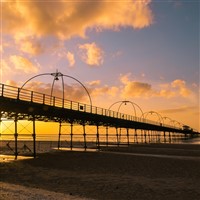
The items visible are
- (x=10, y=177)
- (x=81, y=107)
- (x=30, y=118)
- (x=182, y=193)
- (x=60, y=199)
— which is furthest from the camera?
(x=81, y=107)

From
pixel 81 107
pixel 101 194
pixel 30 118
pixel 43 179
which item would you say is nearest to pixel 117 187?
pixel 101 194

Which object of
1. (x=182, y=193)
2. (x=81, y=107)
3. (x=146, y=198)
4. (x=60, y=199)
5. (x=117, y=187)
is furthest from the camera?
(x=81, y=107)

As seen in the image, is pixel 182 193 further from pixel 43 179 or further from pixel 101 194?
pixel 43 179

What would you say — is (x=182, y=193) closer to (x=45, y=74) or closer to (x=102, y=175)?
(x=102, y=175)

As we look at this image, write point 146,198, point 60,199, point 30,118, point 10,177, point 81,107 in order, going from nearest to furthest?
point 60,199 < point 146,198 < point 10,177 < point 30,118 < point 81,107

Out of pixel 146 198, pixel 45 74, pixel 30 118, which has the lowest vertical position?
pixel 146 198

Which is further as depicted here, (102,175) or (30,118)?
(30,118)

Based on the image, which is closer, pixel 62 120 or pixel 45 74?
pixel 45 74

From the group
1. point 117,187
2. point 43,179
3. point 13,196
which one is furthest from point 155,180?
point 13,196

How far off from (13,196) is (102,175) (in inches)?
291

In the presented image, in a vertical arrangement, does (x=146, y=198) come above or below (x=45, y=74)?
below

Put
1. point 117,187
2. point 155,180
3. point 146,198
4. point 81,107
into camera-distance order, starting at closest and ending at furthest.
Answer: point 146,198 → point 117,187 → point 155,180 → point 81,107

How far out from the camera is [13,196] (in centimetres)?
1201

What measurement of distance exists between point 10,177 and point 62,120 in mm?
23161
